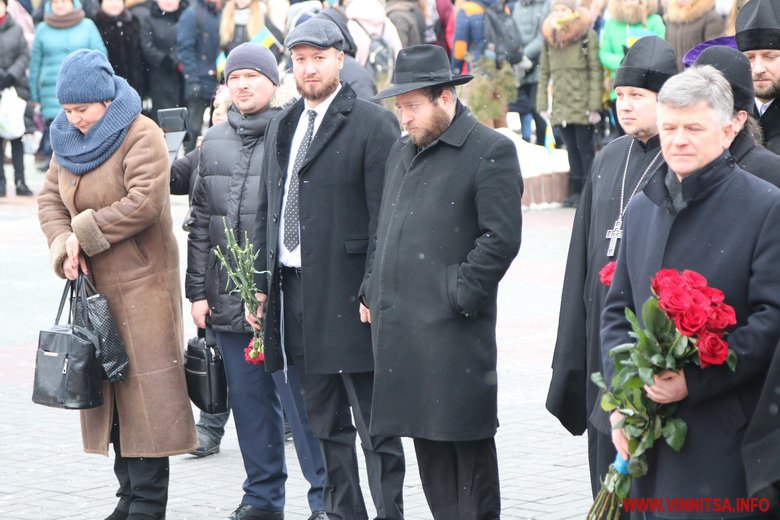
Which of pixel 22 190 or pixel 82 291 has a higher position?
pixel 82 291

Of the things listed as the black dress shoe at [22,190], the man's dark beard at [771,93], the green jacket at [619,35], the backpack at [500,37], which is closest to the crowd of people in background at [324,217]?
the man's dark beard at [771,93]

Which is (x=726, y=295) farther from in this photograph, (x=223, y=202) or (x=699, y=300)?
(x=223, y=202)

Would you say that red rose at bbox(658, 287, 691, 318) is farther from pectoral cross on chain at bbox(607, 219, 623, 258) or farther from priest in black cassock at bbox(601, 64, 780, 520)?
pectoral cross on chain at bbox(607, 219, 623, 258)

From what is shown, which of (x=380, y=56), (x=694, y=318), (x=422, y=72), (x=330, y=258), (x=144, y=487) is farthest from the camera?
(x=380, y=56)

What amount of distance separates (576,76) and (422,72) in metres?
10.4

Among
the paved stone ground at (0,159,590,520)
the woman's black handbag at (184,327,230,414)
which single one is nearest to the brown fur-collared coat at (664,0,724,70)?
the paved stone ground at (0,159,590,520)

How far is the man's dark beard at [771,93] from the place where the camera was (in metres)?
5.02

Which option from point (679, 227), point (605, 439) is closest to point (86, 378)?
point (605, 439)

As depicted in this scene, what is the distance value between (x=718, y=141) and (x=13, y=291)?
920cm

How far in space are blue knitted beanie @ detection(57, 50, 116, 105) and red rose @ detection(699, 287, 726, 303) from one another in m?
3.36

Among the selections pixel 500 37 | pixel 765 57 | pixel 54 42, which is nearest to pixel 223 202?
pixel 765 57

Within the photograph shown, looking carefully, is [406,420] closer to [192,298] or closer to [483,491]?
[483,491]

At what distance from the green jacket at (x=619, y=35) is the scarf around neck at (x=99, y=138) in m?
9.12

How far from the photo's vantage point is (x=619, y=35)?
14828 mm
